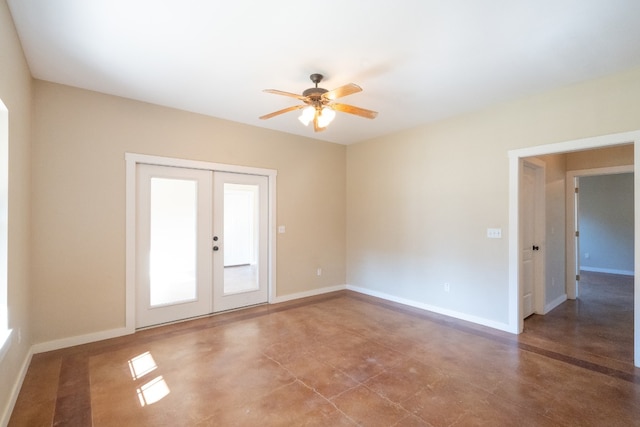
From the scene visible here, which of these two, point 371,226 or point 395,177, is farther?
point 371,226

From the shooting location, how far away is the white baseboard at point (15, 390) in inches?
80.7

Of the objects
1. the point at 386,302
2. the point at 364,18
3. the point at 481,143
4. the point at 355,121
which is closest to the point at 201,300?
the point at 386,302

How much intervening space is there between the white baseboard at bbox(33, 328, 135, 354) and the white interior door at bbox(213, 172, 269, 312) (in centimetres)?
117

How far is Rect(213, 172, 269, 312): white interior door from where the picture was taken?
4.41 m

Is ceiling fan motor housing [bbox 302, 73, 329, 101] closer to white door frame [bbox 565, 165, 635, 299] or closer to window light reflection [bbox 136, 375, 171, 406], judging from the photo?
window light reflection [bbox 136, 375, 171, 406]

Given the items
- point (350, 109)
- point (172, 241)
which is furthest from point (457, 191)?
point (172, 241)

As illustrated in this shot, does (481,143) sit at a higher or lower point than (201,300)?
higher

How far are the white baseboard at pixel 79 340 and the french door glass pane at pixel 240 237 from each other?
136 cm

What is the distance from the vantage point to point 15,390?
2344 millimetres

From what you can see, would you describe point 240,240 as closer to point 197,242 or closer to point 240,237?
point 240,237

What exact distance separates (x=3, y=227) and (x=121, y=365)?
5.15ft

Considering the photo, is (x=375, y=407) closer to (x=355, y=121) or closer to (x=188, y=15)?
(x=188, y=15)

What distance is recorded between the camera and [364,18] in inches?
85.8

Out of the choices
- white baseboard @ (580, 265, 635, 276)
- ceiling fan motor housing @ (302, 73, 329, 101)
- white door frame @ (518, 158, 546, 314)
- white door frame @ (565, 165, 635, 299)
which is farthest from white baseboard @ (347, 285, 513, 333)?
white baseboard @ (580, 265, 635, 276)
